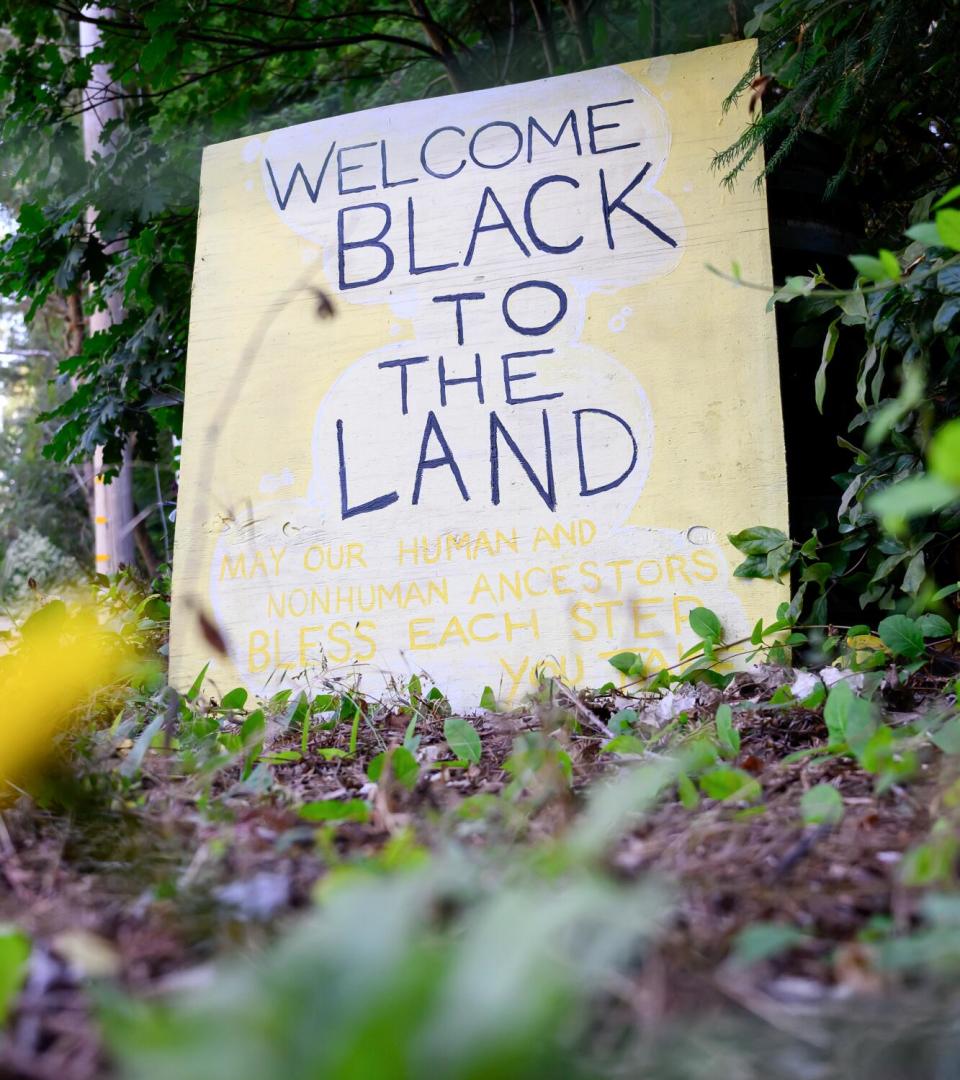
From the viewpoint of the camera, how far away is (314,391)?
2.43 meters

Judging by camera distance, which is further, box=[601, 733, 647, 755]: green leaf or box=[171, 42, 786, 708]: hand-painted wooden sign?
box=[171, 42, 786, 708]: hand-painted wooden sign

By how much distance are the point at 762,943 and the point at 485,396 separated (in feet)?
5.63

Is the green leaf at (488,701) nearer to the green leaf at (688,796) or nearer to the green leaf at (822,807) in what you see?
the green leaf at (688,796)

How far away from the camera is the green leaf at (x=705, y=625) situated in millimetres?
2041

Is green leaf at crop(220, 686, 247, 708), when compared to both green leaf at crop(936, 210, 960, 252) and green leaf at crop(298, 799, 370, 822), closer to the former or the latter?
green leaf at crop(298, 799, 370, 822)

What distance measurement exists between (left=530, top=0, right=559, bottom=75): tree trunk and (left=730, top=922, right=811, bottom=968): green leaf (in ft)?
10.6

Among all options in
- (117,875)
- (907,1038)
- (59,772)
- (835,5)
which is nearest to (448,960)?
(907,1038)

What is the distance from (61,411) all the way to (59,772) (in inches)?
93.2

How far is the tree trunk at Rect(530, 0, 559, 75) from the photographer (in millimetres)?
3328

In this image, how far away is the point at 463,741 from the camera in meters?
1.54

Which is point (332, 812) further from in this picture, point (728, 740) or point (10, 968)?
point (728, 740)

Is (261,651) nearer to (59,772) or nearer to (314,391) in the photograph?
(314,391)

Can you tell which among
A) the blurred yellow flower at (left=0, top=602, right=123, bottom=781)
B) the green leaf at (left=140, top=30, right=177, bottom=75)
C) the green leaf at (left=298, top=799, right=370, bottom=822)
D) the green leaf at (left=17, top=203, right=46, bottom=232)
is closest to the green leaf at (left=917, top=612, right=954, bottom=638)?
the green leaf at (left=298, top=799, right=370, bottom=822)

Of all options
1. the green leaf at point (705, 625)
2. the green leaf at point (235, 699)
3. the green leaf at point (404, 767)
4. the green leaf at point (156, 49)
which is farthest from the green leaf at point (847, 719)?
the green leaf at point (156, 49)
